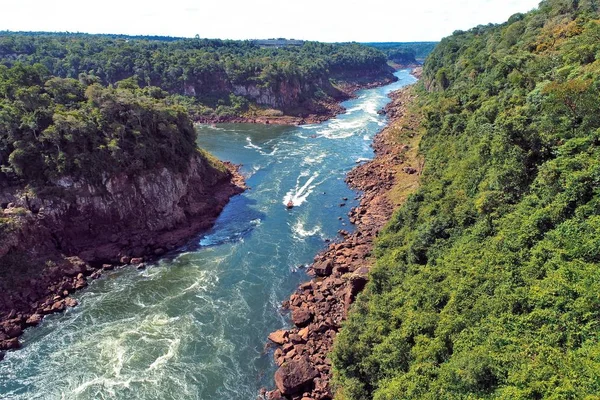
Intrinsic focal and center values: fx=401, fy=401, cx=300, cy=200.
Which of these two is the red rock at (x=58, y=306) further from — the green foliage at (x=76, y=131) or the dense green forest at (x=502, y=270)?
the dense green forest at (x=502, y=270)

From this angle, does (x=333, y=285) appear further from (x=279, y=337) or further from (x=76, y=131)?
(x=76, y=131)

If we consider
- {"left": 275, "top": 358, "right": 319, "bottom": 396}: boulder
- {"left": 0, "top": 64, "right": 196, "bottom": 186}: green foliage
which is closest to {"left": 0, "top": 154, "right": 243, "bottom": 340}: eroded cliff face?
{"left": 0, "top": 64, "right": 196, "bottom": 186}: green foliage

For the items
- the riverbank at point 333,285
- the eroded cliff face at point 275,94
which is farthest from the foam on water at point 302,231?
the eroded cliff face at point 275,94

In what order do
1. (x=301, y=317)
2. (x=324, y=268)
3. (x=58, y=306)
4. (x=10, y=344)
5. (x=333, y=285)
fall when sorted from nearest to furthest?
(x=10, y=344), (x=301, y=317), (x=58, y=306), (x=333, y=285), (x=324, y=268)

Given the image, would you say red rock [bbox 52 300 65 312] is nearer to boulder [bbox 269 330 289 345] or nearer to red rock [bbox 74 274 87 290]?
red rock [bbox 74 274 87 290]

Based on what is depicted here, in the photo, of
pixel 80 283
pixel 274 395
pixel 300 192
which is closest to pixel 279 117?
pixel 300 192

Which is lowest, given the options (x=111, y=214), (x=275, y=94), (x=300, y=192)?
(x=300, y=192)
